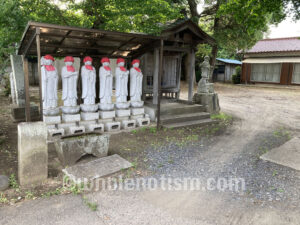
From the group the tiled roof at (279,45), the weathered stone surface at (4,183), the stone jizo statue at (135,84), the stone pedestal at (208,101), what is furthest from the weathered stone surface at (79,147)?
the tiled roof at (279,45)

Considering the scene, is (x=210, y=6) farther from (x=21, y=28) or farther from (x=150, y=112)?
(x=21, y=28)

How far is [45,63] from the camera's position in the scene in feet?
20.0

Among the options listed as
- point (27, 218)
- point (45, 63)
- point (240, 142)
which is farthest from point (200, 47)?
point (27, 218)

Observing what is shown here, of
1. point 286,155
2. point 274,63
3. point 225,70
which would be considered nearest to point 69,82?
point 286,155

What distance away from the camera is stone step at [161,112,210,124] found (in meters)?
7.65

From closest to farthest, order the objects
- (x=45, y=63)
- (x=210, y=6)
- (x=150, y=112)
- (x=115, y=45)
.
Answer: (x=45, y=63) → (x=115, y=45) → (x=150, y=112) → (x=210, y=6)

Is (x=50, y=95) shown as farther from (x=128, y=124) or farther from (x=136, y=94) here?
(x=136, y=94)

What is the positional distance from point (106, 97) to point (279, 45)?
2055 centimetres

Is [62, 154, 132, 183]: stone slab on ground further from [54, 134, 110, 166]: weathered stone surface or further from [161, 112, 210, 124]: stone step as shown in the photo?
[161, 112, 210, 124]: stone step

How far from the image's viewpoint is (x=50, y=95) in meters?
6.18

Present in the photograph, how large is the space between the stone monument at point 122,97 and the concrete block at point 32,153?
133 inches

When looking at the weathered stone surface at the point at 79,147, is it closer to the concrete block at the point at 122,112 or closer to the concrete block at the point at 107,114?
the concrete block at the point at 107,114

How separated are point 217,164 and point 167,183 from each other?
4.62 feet

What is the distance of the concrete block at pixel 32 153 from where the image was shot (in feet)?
12.1
